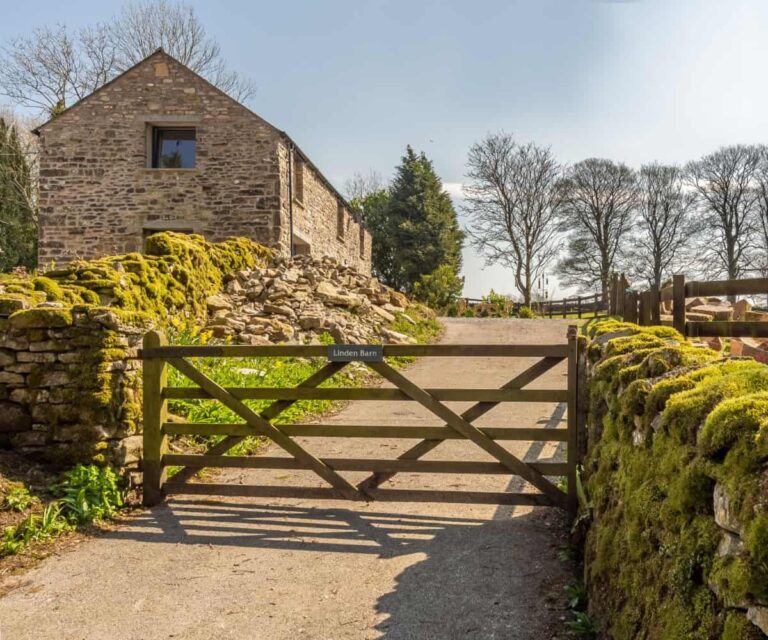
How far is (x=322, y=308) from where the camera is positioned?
1472 centimetres

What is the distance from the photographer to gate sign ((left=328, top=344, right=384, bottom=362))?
499 centimetres

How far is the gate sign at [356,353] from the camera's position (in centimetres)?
499

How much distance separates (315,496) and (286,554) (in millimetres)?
766

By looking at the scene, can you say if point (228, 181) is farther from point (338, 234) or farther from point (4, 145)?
point (4, 145)

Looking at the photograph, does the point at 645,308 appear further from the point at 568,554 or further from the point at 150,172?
the point at 150,172

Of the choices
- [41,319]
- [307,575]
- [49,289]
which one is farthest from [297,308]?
[307,575]

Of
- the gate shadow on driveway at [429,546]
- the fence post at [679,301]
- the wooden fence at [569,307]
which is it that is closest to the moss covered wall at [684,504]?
the gate shadow on driveway at [429,546]

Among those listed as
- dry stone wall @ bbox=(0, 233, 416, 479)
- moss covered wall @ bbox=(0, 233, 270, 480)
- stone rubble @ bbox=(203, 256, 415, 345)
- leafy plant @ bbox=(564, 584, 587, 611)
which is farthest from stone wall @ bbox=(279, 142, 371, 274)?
leafy plant @ bbox=(564, 584, 587, 611)

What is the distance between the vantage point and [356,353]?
16.5 feet

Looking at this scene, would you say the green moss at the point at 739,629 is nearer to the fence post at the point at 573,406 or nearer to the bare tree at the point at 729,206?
the fence post at the point at 573,406

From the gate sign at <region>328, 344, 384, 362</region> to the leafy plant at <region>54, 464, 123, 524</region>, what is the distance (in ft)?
7.33

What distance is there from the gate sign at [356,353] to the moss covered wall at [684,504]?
6.61ft

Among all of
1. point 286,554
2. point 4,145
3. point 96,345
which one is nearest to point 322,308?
point 96,345

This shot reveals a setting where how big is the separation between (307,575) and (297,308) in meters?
10.4
